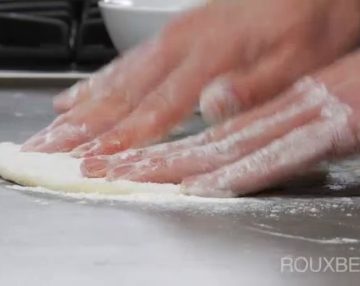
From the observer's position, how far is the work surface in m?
0.58

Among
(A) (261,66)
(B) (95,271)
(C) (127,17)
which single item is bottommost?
(B) (95,271)

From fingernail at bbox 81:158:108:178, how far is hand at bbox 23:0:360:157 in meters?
0.06

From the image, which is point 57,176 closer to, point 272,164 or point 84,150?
point 84,150

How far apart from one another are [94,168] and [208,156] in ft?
0.37

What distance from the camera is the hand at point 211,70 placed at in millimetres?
979

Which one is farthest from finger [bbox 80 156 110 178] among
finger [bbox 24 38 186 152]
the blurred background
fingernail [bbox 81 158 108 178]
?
the blurred background

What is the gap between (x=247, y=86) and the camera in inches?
38.9

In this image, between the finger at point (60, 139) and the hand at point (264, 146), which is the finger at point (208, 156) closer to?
the hand at point (264, 146)

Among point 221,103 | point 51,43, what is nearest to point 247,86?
point 221,103

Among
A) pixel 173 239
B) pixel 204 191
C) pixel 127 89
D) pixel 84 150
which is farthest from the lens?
pixel 127 89

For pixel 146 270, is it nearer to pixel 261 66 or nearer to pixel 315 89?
pixel 315 89

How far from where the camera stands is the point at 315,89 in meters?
0.88

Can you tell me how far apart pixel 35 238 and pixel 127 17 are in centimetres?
75

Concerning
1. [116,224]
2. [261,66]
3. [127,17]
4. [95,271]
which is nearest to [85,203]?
[116,224]
